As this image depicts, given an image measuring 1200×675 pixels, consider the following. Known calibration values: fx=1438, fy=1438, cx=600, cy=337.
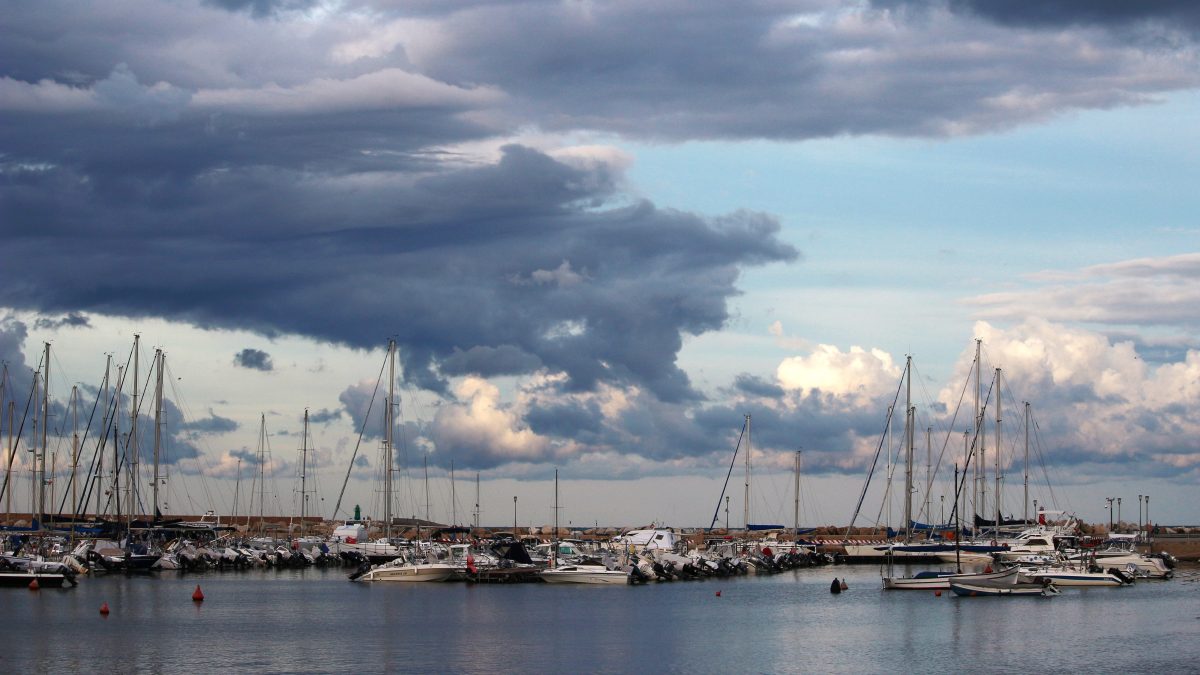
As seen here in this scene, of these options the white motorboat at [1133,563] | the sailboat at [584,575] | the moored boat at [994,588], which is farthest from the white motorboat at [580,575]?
the white motorboat at [1133,563]

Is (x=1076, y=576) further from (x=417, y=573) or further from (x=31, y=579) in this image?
(x=31, y=579)

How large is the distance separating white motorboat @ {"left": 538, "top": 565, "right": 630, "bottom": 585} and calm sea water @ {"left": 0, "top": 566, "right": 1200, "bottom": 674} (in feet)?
2.79

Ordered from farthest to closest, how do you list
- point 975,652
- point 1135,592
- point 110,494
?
point 110,494 < point 1135,592 < point 975,652

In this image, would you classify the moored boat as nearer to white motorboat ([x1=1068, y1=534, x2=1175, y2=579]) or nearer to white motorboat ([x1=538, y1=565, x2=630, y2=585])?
white motorboat ([x1=1068, y1=534, x2=1175, y2=579])

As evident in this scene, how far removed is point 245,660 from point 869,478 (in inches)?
3691

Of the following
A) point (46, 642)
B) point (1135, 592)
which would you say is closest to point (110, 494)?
point (46, 642)

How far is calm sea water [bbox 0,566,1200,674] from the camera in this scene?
6062 centimetres

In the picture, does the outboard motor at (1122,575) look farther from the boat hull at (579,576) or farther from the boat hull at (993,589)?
the boat hull at (579,576)

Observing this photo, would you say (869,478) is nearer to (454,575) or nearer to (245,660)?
(454,575)

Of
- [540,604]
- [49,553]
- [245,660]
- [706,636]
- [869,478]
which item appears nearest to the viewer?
[245,660]

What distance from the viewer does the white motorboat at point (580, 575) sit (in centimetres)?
10981

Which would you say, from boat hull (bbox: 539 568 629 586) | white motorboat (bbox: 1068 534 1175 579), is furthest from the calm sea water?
white motorboat (bbox: 1068 534 1175 579)

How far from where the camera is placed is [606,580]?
111 metres

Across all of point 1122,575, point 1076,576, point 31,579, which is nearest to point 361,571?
point 31,579
